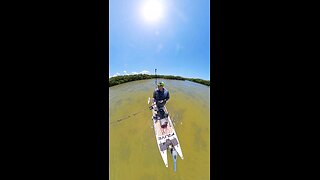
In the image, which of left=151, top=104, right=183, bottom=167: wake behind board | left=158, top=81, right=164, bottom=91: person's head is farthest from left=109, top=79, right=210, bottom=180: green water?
left=158, top=81, right=164, bottom=91: person's head

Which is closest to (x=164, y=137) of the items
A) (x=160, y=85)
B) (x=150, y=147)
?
(x=150, y=147)

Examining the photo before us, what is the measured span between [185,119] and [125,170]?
375 centimetres

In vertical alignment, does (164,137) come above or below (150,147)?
above

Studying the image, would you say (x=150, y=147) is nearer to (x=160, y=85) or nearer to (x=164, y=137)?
(x=164, y=137)

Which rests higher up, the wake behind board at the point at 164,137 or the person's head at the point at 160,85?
the person's head at the point at 160,85

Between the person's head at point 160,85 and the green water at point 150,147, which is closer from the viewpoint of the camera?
the green water at point 150,147

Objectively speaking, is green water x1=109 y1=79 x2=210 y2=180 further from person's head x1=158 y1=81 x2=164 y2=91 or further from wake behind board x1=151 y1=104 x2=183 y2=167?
person's head x1=158 y1=81 x2=164 y2=91

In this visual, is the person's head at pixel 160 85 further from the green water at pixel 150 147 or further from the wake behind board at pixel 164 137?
the green water at pixel 150 147

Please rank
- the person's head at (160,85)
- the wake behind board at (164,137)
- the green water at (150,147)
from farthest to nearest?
the person's head at (160,85) < the wake behind board at (164,137) < the green water at (150,147)

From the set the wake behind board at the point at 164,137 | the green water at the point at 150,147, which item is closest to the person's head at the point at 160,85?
the wake behind board at the point at 164,137

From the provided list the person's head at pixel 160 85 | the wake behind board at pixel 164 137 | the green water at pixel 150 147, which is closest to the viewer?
the green water at pixel 150 147

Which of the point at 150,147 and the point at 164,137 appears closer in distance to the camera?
the point at 164,137

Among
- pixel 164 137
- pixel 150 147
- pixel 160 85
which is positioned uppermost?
pixel 160 85
